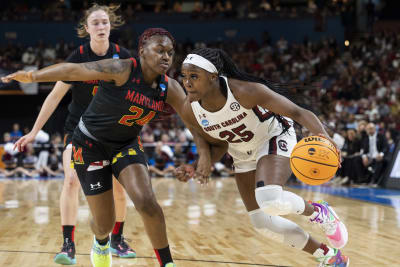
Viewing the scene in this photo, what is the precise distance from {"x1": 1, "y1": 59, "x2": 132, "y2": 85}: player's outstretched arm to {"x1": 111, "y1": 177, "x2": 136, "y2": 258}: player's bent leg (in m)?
1.65

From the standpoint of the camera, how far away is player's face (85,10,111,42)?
15.9 feet

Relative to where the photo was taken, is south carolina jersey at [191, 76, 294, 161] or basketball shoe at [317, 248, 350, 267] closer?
south carolina jersey at [191, 76, 294, 161]

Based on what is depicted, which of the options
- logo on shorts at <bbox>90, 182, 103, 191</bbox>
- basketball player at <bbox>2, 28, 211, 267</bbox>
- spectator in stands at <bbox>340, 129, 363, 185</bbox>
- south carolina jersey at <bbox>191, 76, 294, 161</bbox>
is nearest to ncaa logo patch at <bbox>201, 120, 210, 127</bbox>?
south carolina jersey at <bbox>191, 76, 294, 161</bbox>

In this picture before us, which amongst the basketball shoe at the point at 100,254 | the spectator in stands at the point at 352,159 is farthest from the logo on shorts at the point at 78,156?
the spectator in stands at the point at 352,159

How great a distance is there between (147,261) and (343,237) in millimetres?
1727

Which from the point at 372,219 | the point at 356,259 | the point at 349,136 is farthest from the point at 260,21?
the point at 356,259

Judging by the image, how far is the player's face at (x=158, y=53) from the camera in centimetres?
391

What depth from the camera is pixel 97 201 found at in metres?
4.10

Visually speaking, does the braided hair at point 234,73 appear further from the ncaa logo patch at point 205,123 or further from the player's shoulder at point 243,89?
the ncaa logo patch at point 205,123

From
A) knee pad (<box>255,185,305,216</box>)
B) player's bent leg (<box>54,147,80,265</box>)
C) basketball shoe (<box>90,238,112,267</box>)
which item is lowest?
basketball shoe (<box>90,238,112,267</box>)

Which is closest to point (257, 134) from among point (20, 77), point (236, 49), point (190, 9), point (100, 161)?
point (100, 161)

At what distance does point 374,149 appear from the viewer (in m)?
13.7

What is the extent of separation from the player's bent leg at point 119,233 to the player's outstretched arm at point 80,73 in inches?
65.0

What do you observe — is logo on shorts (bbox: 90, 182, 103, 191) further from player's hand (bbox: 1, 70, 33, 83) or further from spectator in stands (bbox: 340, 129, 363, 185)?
spectator in stands (bbox: 340, 129, 363, 185)
